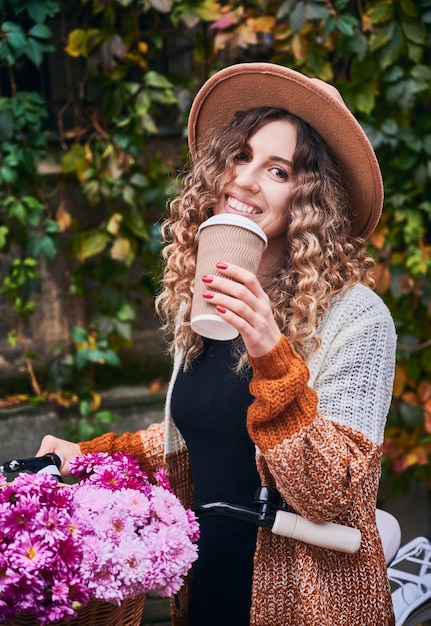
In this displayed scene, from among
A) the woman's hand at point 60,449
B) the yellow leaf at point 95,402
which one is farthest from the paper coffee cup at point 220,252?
the yellow leaf at point 95,402

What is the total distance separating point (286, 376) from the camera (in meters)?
1.22

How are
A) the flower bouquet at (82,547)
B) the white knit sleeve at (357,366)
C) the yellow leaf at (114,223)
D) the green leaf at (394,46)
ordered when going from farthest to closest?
the yellow leaf at (114,223)
the green leaf at (394,46)
the white knit sleeve at (357,366)
the flower bouquet at (82,547)

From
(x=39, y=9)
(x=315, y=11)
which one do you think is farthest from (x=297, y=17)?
(x=39, y=9)

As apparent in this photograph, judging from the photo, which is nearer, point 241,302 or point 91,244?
point 241,302

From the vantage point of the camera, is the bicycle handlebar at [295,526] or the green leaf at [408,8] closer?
the bicycle handlebar at [295,526]

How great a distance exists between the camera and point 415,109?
298cm

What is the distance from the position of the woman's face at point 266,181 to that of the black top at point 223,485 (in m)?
0.31

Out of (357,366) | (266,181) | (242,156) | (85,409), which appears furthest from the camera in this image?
(85,409)

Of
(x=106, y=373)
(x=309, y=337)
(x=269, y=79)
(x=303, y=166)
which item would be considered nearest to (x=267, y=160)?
(x=303, y=166)

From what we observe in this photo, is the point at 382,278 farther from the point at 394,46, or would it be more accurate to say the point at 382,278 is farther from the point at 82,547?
the point at 82,547

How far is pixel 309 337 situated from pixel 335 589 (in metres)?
0.48

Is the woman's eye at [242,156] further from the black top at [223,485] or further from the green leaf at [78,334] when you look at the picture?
the green leaf at [78,334]

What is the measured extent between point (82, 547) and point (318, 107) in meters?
1.03

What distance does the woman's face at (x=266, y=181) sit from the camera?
5.08 feet
